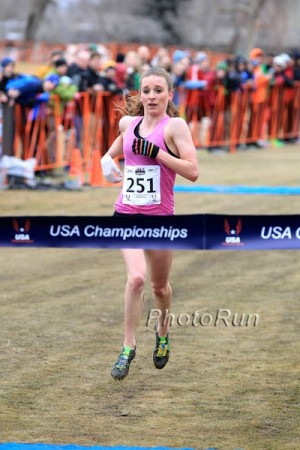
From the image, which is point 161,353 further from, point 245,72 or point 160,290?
point 245,72

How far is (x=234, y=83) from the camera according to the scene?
2503 cm

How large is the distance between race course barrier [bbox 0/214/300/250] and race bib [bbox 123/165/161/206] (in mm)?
800

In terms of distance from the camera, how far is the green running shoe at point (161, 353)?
7.68 meters

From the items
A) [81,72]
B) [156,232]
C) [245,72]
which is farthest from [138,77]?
[156,232]

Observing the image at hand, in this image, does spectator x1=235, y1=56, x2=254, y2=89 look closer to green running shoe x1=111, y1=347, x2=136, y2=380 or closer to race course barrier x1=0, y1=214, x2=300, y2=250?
green running shoe x1=111, y1=347, x2=136, y2=380

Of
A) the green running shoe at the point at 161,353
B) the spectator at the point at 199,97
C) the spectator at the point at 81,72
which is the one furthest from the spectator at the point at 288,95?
the green running shoe at the point at 161,353

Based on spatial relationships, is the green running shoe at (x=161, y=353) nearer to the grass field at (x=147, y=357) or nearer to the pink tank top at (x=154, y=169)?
the grass field at (x=147, y=357)

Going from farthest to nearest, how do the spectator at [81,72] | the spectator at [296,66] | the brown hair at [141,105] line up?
the spectator at [296,66] → the spectator at [81,72] → the brown hair at [141,105]

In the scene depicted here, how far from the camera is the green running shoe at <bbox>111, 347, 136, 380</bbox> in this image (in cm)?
728

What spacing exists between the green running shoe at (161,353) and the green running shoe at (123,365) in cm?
34

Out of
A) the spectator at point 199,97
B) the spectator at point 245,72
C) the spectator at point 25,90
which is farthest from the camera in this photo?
the spectator at point 245,72

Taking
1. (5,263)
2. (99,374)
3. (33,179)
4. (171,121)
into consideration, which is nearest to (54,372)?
(99,374)

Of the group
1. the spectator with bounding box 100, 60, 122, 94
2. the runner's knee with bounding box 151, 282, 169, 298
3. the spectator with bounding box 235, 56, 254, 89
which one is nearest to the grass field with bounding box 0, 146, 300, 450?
the runner's knee with bounding box 151, 282, 169, 298

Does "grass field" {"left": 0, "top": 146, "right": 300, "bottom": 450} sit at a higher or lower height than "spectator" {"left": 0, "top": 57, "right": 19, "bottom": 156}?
higher
